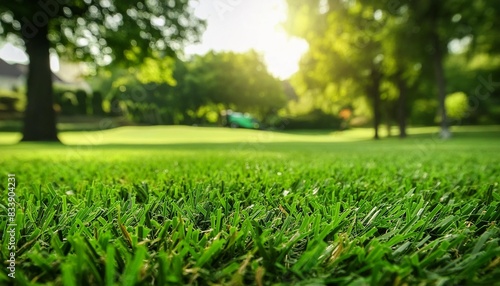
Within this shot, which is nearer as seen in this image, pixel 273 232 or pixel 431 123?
pixel 273 232

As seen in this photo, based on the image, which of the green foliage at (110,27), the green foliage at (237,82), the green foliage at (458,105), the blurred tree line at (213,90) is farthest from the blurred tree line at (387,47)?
the green foliage at (237,82)

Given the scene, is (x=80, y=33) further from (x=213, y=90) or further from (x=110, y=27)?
(x=213, y=90)

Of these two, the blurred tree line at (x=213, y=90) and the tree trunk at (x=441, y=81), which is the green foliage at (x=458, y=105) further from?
the tree trunk at (x=441, y=81)

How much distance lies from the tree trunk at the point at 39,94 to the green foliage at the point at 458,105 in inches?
1750

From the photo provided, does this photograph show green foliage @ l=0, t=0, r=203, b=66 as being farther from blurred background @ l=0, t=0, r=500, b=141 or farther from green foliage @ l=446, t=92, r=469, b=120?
green foliage @ l=446, t=92, r=469, b=120

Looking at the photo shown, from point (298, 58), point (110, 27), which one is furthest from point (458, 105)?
point (110, 27)

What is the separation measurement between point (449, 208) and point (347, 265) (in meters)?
0.61

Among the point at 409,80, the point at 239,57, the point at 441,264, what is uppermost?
the point at 239,57

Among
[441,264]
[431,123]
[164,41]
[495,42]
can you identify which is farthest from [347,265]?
[431,123]

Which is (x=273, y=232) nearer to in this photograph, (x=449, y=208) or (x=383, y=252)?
(x=383, y=252)

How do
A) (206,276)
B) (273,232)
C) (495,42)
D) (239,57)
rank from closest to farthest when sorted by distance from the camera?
(206,276) < (273,232) < (495,42) < (239,57)

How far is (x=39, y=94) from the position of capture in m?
14.3

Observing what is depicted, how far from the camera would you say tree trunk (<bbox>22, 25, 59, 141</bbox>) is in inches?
554

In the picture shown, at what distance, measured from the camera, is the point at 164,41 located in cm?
1658
